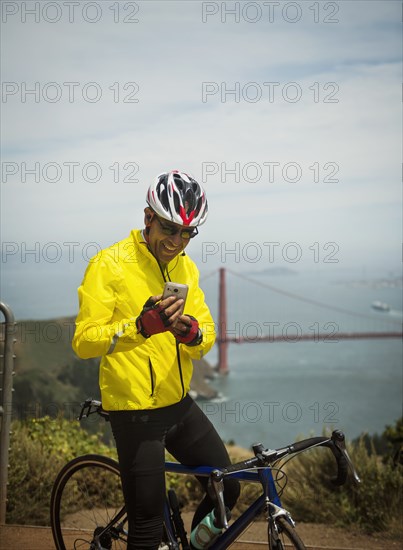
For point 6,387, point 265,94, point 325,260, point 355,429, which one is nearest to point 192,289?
point 6,387

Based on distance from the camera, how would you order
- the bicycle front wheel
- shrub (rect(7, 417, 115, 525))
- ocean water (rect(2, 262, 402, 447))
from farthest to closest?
ocean water (rect(2, 262, 402, 447)) < shrub (rect(7, 417, 115, 525)) < the bicycle front wheel

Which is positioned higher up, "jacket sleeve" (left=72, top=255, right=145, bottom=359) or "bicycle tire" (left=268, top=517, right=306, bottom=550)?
"jacket sleeve" (left=72, top=255, right=145, bottom=359)

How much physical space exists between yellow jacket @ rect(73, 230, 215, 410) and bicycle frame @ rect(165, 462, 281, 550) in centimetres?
26

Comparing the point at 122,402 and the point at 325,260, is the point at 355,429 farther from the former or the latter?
the point at 122,402

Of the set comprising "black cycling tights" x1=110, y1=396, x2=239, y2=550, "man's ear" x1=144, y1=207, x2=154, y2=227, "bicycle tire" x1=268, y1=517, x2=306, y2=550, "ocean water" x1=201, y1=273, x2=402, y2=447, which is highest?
"man's ear" x1=144, y1=207, x2=154, y2=227

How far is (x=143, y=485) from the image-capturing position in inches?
88.1

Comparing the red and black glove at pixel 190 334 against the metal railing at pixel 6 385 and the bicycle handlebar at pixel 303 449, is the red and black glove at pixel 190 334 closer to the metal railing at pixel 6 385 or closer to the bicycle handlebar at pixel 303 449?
the bicycle handlebar at pixel 303 449

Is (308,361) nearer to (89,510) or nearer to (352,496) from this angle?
(352,496)

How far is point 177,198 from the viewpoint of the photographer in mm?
2268

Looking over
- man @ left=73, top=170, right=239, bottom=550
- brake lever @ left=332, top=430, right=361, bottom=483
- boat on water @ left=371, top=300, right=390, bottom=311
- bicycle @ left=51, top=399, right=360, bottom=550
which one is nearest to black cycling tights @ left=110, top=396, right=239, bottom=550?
man @ left=73, top=170, right=239, bottom=550

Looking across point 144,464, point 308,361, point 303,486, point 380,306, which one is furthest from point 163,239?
point 308,361

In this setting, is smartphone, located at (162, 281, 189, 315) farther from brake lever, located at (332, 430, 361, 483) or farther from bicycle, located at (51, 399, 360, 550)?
brake lever, located at (332, 430, 361, 483)

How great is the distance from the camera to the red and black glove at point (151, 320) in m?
2.08

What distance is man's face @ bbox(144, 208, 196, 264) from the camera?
230 cm
